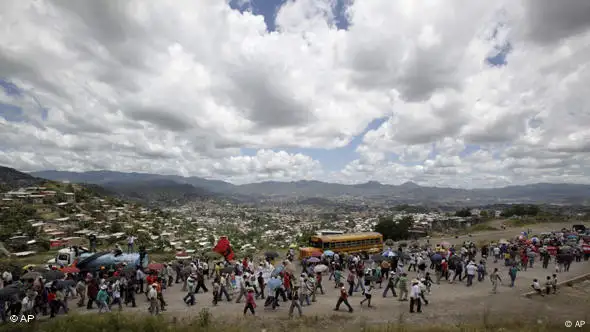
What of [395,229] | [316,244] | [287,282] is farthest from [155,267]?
[395,229]

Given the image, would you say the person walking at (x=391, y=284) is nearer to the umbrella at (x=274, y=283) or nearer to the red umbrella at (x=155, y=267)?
the umbrella at (x=274, y=283)

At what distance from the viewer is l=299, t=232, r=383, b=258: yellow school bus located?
28.0 m

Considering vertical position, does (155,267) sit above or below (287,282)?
below

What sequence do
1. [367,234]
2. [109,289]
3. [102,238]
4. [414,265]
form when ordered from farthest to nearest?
1. [102,238]
2. [367,234]
3. [414,265]
4. [109,289]

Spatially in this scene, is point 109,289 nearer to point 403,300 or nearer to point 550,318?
point 403,300

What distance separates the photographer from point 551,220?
61.2m

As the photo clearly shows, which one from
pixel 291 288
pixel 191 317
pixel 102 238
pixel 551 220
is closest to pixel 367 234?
pixel 291 288

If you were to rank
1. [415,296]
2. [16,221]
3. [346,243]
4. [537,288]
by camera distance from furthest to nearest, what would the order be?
[16,221] < [346,243] < [537,288] < [415,296]

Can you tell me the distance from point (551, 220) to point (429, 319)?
65754 mm

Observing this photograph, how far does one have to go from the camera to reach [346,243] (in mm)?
28969

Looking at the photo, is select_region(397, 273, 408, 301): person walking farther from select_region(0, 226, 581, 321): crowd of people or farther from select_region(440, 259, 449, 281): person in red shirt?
select_region(440, 259, 449, 281): person in red shirt

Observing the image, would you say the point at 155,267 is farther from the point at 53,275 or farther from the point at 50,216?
the point at 50,216

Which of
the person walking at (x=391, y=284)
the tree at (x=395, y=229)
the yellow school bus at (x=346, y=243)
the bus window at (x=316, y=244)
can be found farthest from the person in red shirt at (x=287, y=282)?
the tree at (x=395, y=229)

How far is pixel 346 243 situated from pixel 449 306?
1462 centimetres
